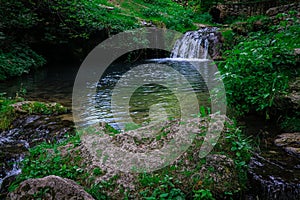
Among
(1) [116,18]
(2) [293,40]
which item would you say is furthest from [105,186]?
(1) [116,18]

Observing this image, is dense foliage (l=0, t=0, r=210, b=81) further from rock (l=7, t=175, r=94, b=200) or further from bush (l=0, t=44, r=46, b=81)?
rock (l=7, t=175, r=94, b=200)

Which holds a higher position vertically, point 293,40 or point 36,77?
point 293,40

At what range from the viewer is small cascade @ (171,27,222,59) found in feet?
53.1

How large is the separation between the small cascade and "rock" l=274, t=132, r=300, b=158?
12156 millimetres

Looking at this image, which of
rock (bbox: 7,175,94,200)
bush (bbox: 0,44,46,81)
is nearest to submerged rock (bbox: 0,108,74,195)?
rock (bbox: 7,175,94,200)

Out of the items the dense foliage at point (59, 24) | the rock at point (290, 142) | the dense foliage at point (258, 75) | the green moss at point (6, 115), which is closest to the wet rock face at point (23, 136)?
the green moss at point (6, 115)

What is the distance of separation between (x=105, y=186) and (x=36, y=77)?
10.1m

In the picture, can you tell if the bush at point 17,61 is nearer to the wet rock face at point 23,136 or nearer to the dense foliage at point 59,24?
the dense foliage at point 59,24

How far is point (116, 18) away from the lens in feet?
57.2

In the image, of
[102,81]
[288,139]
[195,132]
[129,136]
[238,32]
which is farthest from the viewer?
[238,32]

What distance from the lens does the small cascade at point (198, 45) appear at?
53.1 ft

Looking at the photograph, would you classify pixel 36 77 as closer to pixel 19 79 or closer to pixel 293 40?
pixel 19 79

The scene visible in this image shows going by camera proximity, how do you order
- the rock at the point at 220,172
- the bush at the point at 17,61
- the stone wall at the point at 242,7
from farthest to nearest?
the stone wall at the point at 242,7
the bush at the point at 17,61
the rock at the point at 220,172

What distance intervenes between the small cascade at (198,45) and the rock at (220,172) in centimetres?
1355
